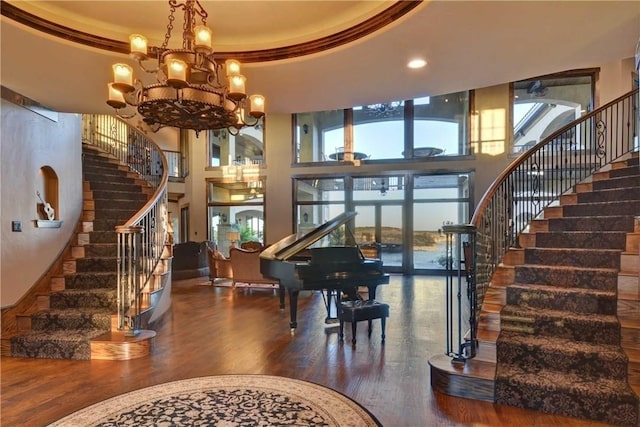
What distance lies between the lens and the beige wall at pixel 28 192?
159 inches

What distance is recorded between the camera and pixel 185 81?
278cm

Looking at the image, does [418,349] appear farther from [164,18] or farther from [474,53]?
[164,18]

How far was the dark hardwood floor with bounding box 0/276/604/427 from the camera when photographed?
2.63 metres

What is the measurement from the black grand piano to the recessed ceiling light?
7.39 ft

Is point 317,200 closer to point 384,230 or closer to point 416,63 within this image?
point 384,230

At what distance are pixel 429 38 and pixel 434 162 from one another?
698 centimetres

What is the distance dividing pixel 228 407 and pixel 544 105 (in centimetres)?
970

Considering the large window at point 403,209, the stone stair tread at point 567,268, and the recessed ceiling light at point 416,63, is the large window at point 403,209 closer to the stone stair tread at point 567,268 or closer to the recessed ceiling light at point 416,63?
the stone stair tread at point 567,268

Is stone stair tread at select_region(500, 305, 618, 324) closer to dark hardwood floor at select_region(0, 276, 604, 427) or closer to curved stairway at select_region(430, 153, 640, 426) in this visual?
curved stairway at select_region(430, 153, 640, 426)

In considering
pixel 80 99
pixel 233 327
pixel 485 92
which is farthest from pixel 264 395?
pixel 485 92

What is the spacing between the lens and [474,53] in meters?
3.23

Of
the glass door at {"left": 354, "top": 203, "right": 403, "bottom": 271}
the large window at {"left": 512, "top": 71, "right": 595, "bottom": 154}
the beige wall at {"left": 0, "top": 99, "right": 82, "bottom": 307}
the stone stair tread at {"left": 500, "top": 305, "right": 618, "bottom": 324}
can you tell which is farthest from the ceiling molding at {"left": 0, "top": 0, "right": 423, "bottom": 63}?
the large window at {"left": 512, "top": 71, "right": 595, "bottom": 154}

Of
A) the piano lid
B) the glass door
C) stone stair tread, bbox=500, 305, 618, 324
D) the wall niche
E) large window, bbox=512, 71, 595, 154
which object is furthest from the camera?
the glass door

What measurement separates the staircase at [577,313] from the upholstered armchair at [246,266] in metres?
4.71
